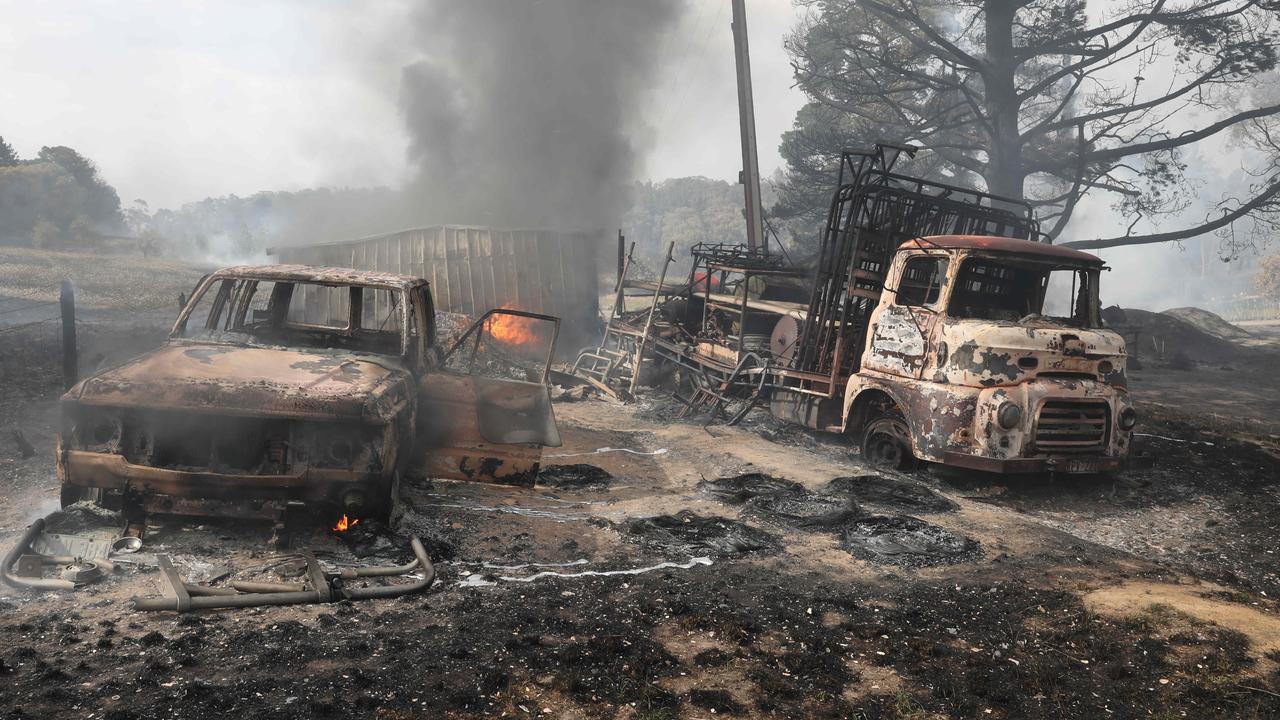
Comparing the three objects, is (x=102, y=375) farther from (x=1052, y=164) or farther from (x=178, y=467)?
(x=1052, y=164)

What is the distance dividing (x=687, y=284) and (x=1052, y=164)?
11528mm

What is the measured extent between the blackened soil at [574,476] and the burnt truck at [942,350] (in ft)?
9.77

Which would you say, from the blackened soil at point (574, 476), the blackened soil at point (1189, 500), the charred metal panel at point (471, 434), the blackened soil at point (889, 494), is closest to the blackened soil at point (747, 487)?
the blackened soil at point (889, 494)

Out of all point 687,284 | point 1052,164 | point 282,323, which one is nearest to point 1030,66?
point 1052,164

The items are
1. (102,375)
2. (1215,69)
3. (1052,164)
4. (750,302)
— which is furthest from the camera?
(1052,164)

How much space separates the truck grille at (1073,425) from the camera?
23.2ft

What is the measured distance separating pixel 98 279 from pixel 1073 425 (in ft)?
94.5

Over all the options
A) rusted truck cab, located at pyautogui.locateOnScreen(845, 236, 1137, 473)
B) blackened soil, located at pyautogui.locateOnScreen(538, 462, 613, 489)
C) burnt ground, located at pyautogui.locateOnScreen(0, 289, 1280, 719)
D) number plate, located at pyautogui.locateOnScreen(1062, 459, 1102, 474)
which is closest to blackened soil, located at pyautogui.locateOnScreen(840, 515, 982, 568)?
burnt ground, located at pyautogui.locateOnScreen(0, 289, 1280, 719)

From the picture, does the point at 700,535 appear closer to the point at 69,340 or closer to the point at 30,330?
the point at 69,340

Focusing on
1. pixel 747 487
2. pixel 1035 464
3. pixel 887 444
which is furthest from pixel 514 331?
pixel 1035 464

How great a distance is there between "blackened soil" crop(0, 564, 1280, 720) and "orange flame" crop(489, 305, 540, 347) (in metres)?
13.2

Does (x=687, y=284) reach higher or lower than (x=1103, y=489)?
higher

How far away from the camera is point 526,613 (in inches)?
169

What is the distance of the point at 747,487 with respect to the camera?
295 inches
